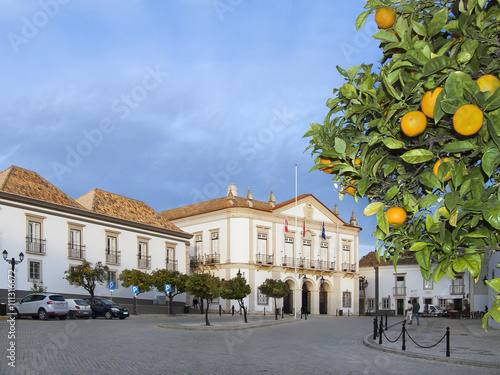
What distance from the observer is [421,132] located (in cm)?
305

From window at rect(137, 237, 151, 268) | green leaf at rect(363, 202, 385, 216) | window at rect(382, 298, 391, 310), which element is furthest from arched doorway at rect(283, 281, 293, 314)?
green leaf at rect(363, 202, 385, 216)

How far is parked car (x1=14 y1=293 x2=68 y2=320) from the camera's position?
29.4m

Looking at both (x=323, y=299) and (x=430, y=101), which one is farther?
(x=323, y=299)

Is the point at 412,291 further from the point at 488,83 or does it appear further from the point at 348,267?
the point at 488,83

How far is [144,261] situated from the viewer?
46031mm

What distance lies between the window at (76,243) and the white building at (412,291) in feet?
92.1

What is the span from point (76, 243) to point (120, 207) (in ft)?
24.7

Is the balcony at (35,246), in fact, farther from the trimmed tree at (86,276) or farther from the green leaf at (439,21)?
the green leaf at (439,21)

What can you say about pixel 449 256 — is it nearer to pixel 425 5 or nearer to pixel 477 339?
pixel 425 5

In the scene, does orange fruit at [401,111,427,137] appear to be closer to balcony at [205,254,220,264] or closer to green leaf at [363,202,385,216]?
green leaf at [363,202,385,216]

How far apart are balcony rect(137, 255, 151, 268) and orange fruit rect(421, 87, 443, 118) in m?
43.9

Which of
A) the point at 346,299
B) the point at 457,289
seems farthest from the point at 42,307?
the point at 457,289

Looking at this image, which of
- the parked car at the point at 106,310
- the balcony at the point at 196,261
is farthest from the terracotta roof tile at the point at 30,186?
the balcony at the point at 196,261

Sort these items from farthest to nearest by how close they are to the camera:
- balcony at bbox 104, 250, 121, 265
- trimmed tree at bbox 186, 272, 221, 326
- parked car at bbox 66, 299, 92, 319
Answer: balcony at bbox 104, 250, 121, 265, parked car at bbox 66, 299, 92, 319, trimmed tree at bbox 186, 272, 221, 326
